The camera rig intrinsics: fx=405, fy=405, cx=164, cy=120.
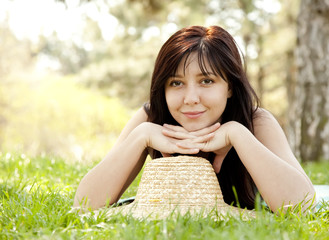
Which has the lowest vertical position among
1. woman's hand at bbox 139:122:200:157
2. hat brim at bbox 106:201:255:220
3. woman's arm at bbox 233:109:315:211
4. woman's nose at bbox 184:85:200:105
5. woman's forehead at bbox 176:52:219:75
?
hat brim at bbox 106:201:255:220

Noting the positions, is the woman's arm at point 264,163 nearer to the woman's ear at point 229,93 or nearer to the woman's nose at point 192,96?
the woman's nose at point 192,96

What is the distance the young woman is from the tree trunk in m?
4.71

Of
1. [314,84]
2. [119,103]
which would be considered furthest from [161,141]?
[119,103]

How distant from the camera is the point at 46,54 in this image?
104 ft

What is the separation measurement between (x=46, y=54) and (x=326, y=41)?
1090 inches

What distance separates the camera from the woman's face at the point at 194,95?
8.43 feet

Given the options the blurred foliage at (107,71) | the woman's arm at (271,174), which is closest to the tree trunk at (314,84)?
the blurred foliage at (107,71)

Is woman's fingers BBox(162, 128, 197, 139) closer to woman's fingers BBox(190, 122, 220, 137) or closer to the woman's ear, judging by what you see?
woman's fingers BBox(190, 122, 220, 137)

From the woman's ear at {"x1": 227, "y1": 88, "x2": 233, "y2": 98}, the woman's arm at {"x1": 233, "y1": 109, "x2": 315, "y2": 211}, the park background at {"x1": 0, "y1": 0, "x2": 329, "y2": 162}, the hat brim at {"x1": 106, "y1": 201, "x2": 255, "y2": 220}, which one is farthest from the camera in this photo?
the park background at {"x1": 0, "y1": 0, "x2": 329, "y2": 162}

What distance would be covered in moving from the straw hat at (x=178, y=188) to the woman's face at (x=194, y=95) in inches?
14.1

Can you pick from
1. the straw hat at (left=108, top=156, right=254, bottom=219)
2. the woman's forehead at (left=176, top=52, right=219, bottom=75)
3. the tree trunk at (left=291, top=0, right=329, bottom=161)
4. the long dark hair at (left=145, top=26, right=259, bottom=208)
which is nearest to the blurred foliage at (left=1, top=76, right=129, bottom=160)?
the tree trunk at (left=291, top=0, right=329, bottom=161)

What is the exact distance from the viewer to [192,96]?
253cm

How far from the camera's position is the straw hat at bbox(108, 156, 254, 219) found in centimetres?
219

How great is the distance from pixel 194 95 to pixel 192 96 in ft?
0.05
